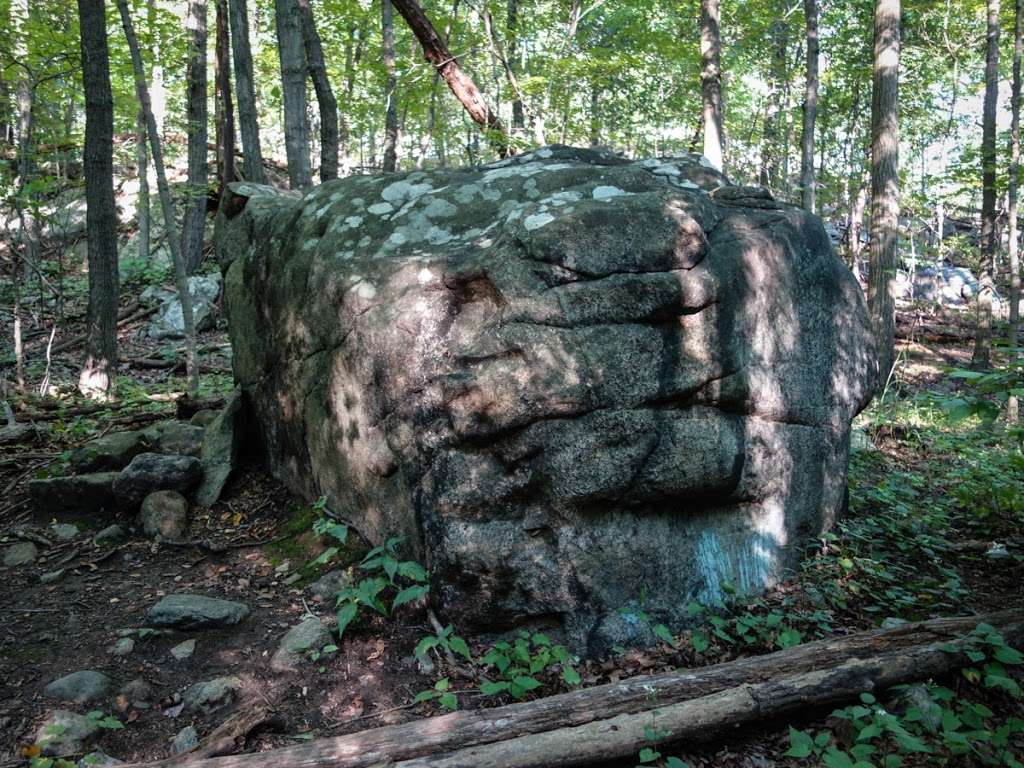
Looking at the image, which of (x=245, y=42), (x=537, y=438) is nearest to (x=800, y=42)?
(x=245, y=42)

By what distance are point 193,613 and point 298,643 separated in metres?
0.77

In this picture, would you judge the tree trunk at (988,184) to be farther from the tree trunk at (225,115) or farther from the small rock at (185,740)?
the tree trunk at (225,115)

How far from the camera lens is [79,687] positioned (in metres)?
3.86

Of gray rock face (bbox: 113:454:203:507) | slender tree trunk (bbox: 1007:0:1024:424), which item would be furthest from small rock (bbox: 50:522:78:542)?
slender tree trunk (bbox: 1007:0:1024:424)

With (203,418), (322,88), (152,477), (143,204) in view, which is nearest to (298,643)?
(152,477)

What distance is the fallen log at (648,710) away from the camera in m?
3.11

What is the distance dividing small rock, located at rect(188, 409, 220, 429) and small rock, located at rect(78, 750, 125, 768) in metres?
3.99

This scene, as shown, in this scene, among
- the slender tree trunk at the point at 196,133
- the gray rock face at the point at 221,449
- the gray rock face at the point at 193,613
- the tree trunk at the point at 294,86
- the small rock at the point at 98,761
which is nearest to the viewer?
the small rock at the point at 98,761

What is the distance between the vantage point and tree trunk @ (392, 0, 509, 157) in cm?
796

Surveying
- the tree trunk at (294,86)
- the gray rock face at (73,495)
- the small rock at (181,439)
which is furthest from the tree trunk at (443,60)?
the gray rock face at (73,495)

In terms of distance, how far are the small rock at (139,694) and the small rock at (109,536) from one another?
5.83ft

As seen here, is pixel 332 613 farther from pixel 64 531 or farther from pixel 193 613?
pixel 64 531

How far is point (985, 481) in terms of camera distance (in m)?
6.80

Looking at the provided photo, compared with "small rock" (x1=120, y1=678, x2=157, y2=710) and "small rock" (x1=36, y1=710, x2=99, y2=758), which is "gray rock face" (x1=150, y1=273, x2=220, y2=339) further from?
"small rock" (x1=36, y1=710, x2=99, y2=758)
